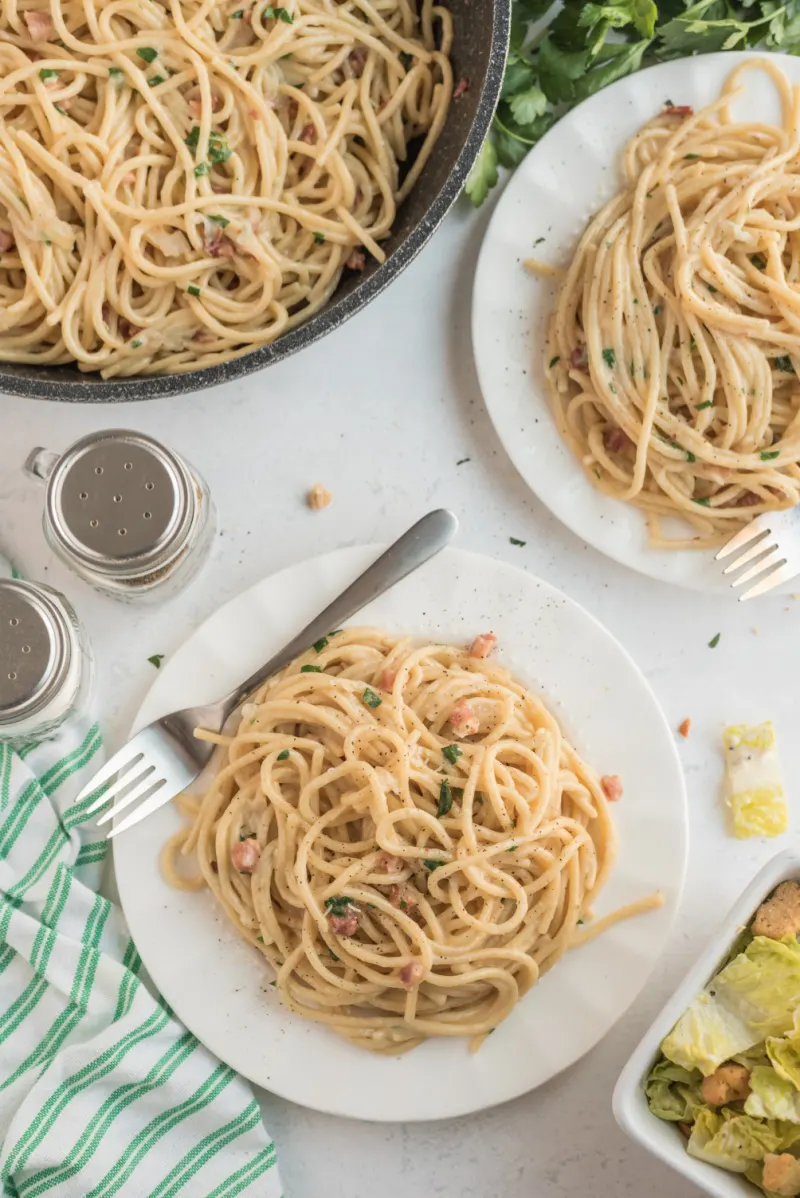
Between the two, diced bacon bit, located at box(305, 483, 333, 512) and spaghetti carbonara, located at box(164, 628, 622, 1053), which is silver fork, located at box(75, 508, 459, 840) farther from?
diced bacon bit, located at box(305, 483, 333, 512)

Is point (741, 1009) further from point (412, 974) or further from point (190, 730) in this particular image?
point (190, 730)

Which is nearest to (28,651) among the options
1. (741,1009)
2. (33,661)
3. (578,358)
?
(33,661)

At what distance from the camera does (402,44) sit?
2283mm

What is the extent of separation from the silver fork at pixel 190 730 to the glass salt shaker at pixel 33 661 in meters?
0.17

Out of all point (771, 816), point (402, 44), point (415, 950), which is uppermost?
point (402, 44)

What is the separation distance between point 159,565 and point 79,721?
445mm

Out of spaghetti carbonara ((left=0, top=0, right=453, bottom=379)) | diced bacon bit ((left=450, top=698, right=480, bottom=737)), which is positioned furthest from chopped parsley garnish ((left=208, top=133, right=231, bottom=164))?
diced bacon bit ((left=450, top=698, right=480, bottom=737))

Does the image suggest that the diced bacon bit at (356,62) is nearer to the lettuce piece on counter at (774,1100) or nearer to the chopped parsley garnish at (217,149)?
the chopped parsley garnish at (217,149)

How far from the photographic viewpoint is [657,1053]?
2.03 metres

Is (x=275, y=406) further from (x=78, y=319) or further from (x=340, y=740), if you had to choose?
(x=340, y=740)

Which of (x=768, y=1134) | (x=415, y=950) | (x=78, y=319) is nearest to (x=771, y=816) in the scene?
(x=768, y=1134)

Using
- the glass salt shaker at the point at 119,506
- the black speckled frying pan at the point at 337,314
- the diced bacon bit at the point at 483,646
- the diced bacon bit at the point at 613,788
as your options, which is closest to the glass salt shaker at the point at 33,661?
the glass salt shaker at the point at 119,506

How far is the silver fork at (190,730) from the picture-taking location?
233 cm

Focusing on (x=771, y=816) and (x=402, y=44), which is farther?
(x=771, y=816)
